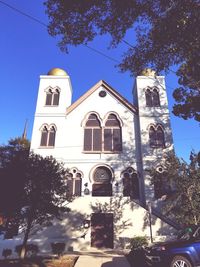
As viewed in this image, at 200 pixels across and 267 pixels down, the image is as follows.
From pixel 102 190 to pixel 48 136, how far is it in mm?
7565

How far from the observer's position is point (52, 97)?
2384 centimetres

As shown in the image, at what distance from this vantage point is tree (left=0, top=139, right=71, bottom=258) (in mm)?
11156

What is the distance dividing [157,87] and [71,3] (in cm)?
1828

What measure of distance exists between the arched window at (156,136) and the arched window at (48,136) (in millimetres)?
9775

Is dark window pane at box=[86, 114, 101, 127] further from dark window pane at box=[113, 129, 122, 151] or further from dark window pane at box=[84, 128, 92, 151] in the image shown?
dark window pane at box=[113, 129, 122, 151]

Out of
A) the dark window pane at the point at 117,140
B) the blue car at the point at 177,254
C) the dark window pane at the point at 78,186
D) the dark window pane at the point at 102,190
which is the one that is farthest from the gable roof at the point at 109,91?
the blue car at the point at 177,254

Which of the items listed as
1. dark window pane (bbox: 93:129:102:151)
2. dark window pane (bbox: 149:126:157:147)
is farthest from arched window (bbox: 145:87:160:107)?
dark window pane (bbox: 93:129:102:151)

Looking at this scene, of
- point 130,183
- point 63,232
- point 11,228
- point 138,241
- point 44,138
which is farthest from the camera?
point 44,138

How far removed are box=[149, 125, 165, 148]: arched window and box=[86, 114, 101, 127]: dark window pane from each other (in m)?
5.47

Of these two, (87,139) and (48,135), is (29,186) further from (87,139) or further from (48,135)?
(87,139)

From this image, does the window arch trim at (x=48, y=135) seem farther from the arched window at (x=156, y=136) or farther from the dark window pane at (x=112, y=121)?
the arched window at (x=156, y=136)

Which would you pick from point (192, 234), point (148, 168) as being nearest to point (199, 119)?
point (148, 168)

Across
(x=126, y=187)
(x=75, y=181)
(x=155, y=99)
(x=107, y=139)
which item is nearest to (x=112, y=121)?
(x=107, y=139)

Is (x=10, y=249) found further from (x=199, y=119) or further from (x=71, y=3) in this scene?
(x=199, y=119)
